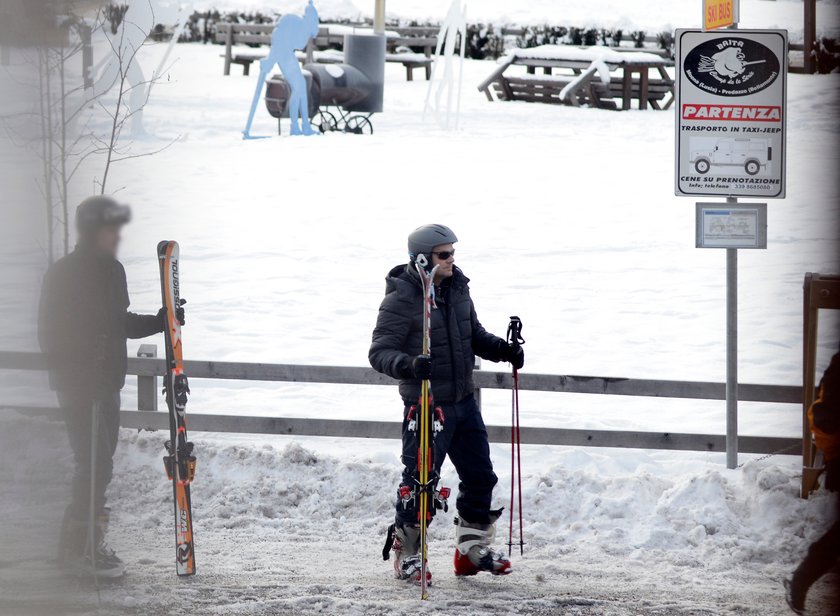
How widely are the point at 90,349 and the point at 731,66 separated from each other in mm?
4198

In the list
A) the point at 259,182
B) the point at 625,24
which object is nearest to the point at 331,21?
the point at 625,24

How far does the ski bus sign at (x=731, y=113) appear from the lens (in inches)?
254

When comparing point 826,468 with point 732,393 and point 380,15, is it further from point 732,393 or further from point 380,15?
point 380,15

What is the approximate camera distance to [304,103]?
20531mm

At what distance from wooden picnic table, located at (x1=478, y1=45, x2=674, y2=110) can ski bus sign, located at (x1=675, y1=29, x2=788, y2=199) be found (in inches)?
729

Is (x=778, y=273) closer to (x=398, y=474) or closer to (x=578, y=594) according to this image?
(x=398, y=474)

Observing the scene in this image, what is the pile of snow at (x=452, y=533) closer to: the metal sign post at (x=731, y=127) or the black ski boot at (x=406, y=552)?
the black ski boot at (x=406, y=552)

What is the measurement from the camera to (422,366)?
4.77 m

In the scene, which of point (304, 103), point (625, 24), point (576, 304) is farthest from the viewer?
point (625, 24)

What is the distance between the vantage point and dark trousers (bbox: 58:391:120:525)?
14.6ft

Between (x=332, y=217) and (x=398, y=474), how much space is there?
29.5 ft

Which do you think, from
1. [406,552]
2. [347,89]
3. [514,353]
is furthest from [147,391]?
[347,89]

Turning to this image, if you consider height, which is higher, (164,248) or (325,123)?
(325,123)

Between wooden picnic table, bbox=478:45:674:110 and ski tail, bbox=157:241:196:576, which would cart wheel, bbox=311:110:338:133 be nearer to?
wooden picnic table, bbox=478:45:674:110
